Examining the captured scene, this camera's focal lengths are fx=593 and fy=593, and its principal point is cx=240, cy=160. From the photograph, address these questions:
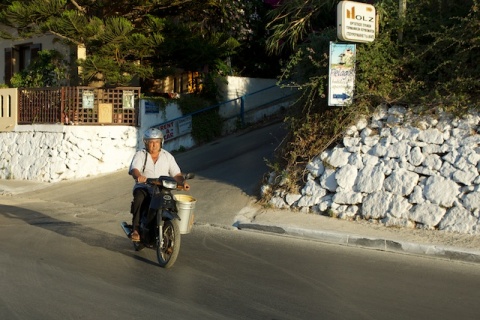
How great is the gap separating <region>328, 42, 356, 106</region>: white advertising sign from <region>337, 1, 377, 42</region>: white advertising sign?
1.07 ft

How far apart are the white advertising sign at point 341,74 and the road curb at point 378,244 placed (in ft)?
9.11


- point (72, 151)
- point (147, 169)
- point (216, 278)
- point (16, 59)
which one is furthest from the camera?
point (16, 59)

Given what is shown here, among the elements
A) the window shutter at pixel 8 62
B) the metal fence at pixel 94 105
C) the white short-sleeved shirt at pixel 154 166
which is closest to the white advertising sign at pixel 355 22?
the white short-sleeved shirt at pixel 154 166

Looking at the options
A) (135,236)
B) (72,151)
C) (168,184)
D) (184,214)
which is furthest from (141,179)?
(72,151)

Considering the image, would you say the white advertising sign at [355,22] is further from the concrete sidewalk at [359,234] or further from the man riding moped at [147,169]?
the man riding moped at [147,169]

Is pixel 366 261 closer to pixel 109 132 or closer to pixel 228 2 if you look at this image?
pixel 109 132

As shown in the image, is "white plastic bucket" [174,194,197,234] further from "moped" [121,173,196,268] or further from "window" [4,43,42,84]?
"window" [4,43,42,84]

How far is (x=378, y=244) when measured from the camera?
29.4 feet

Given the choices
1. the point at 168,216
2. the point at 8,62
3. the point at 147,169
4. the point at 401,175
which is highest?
the point at 8,62

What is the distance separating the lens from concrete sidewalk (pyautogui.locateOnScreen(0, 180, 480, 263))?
27.8 feet

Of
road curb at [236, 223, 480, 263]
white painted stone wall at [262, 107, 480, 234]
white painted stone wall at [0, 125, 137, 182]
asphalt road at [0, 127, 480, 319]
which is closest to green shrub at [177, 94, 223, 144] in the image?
white painted stone wall at [0, 125, 137, 182]

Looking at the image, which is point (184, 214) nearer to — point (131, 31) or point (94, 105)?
point (94, 105)

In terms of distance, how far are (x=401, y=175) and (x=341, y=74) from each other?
2386mm

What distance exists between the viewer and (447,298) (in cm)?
638
